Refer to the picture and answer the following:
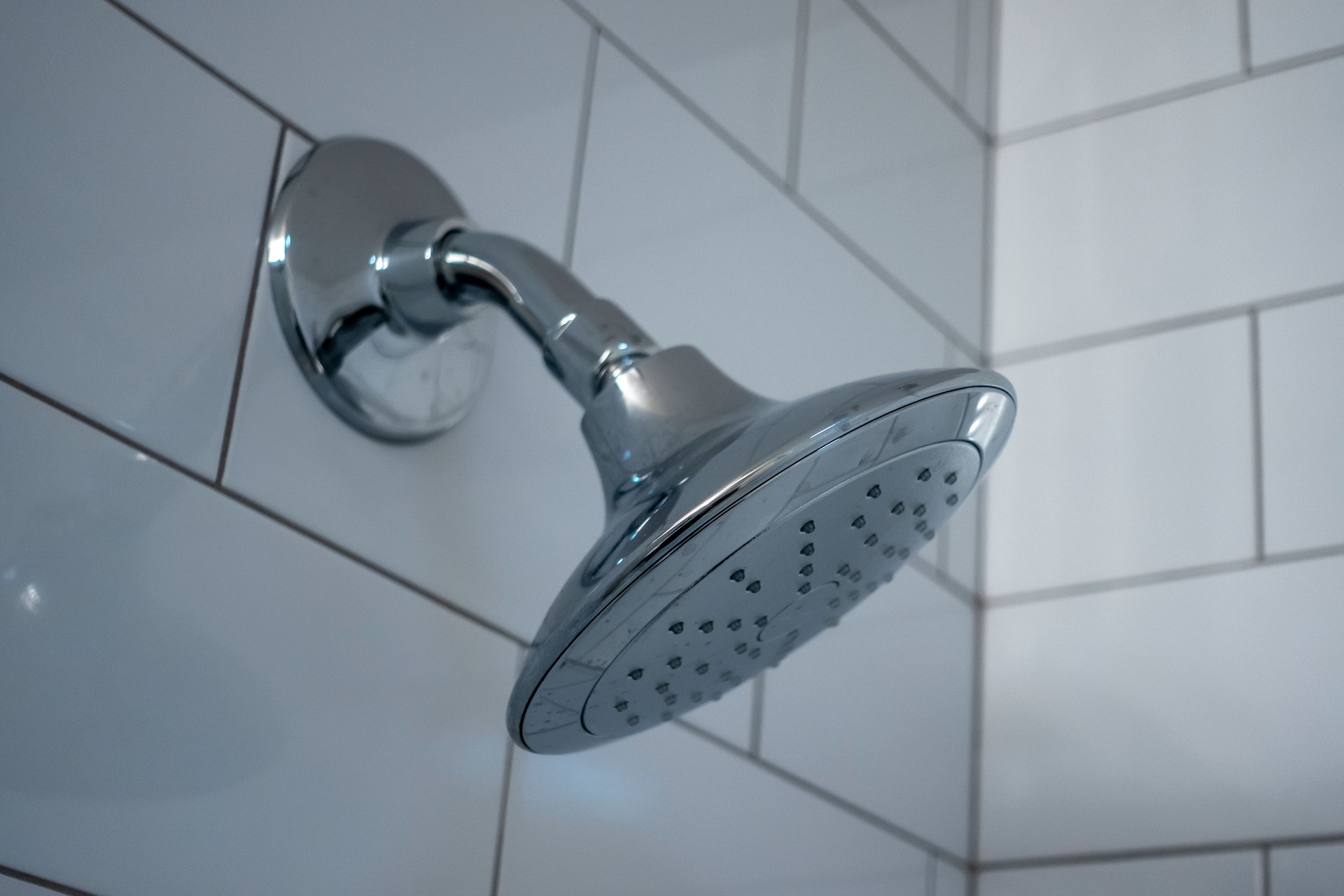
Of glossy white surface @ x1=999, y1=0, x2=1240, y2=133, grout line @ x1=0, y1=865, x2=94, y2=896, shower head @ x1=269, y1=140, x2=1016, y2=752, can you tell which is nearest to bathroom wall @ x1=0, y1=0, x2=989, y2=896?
grout line @ x1=0, y1=865, x2=94, y2=896

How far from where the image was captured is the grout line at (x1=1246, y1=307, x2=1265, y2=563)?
0.90 meters

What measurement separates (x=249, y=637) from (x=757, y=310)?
0.39 meters

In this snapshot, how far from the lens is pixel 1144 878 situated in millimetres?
857

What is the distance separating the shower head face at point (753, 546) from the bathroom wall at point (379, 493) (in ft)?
0.49

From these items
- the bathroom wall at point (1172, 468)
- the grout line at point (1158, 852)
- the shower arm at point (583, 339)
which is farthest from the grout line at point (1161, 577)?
the shower arm at point (583, 339)

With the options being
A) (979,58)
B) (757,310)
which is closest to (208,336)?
(757,310)

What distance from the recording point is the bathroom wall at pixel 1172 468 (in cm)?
86

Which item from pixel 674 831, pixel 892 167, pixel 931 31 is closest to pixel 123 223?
pixel 674 831

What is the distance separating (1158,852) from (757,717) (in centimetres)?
26

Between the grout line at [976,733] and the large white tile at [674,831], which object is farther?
the grout line at [976,733]

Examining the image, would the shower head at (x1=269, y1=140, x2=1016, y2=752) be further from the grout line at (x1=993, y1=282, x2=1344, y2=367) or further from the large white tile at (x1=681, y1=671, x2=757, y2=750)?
the grout line at (x1=993, y1=282, x2=1344, y2=367)

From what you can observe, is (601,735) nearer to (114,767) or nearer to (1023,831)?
(114,767)

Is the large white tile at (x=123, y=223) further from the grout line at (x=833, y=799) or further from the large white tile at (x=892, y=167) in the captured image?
the large white tile at (x=892, y=167)

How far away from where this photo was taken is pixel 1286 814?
828 mm
